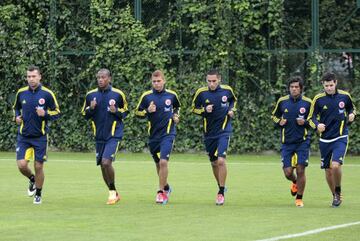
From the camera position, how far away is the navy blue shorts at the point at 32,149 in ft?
53.1

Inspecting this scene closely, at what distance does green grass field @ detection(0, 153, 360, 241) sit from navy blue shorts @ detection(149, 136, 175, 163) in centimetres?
75

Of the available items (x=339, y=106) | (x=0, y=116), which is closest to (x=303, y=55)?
(x=0, y=116)

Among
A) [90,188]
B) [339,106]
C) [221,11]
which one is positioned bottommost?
[90,188]

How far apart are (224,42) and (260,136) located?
9.22ft

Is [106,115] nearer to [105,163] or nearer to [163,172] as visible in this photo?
[105,163]

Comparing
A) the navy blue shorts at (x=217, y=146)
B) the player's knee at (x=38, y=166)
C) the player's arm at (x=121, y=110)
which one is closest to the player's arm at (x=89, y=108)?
the player's arm at (x=121, y=110)

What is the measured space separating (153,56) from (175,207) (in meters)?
14.8

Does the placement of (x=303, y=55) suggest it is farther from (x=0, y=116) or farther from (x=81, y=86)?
(x=0, y=116)

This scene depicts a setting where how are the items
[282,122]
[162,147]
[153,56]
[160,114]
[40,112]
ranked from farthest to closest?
1. [153,56]
2. [160,114]
3. [162,147]
4. [282,122]
5. [40,112]

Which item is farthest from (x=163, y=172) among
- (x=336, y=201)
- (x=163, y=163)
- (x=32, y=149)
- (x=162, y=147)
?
(x=336, y=201)

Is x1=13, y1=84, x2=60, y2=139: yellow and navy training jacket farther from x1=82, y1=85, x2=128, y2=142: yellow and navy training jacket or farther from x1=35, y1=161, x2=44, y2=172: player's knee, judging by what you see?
x1=82, y1=85, x2=128, y2=142: yellow and navy training jacket

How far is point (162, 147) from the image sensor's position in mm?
16625

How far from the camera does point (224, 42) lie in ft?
96.2

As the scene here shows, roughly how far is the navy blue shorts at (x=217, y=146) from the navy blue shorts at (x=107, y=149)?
4.95 feet
